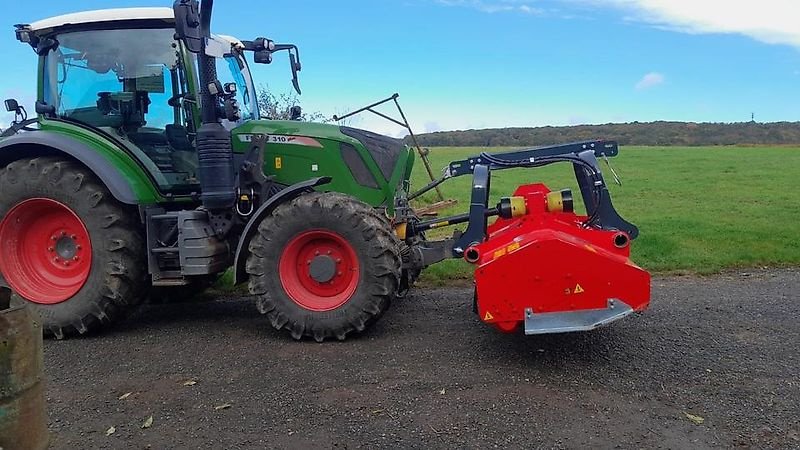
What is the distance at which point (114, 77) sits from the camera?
6.05 m

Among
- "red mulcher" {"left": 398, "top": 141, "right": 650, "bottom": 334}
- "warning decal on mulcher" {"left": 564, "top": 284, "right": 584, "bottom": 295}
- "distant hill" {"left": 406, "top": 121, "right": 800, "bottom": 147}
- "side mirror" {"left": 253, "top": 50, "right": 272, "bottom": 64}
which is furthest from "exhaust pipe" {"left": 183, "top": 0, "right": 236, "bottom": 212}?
"distant hill" {"left": 406, "top": 121, "right": 800, "bottom": 147}

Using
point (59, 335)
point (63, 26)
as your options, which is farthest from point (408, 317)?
point (63, 26)

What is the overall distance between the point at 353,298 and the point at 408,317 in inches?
36.5

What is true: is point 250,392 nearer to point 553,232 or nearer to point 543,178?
point 553,232

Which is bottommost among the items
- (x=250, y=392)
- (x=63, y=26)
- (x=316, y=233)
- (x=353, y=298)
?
(x=250, y=392)

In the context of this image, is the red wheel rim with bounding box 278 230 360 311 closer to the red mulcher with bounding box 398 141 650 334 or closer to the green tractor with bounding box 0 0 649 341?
the green tractor with bounding box 0 0 649 341

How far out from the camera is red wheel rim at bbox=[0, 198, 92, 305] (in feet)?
19.5

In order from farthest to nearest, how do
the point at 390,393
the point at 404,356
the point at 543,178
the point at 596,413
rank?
the point at 543,178, the point at 404,356, the point at 390,393, the point at 596,413

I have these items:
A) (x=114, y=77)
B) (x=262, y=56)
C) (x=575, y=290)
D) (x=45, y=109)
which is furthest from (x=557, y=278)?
(x=45, y=109)

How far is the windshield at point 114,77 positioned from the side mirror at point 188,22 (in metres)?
0.88

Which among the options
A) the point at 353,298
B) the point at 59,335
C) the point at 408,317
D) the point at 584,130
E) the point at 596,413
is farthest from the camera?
the point at 584,130

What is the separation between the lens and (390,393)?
4375 mm

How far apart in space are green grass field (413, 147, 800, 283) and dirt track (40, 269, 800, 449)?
103 inches

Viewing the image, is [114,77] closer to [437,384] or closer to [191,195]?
[191,195]
